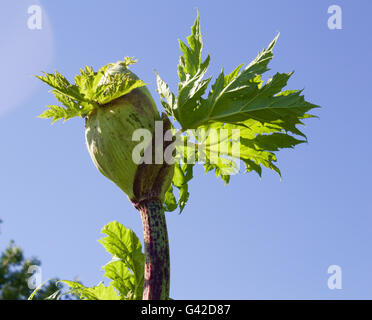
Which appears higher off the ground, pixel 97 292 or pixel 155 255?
pixel 155 255

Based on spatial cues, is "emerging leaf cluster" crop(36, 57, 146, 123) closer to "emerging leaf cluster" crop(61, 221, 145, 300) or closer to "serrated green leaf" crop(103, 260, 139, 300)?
"emerging leaf cluster" crop(61, 221, 145, 300)

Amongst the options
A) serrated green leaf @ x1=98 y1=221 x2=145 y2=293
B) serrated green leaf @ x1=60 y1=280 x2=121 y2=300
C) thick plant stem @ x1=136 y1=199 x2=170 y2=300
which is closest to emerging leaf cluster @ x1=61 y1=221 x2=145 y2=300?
serrated green leaf @ x1=98 y1=221 x2=145 y2=293

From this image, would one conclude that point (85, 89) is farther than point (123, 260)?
No

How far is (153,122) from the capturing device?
6.82 feet

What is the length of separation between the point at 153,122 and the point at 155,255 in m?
0.61

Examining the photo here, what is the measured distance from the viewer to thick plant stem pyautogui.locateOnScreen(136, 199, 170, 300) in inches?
71.2

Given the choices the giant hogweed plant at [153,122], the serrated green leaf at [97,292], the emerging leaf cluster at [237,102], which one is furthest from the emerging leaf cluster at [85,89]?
the serrated green leaf at [97,292]

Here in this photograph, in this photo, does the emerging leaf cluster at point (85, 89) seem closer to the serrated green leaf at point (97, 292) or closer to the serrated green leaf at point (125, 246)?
the serrated green leaf at point (125, 246)

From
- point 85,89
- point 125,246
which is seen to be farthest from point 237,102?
point 125,246

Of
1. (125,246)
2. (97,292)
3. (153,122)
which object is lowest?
(97,292)

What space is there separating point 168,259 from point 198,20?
4.16 feet

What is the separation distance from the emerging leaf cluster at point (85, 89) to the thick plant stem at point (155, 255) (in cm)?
56

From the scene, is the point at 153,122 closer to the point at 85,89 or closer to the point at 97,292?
the point at 85,89
